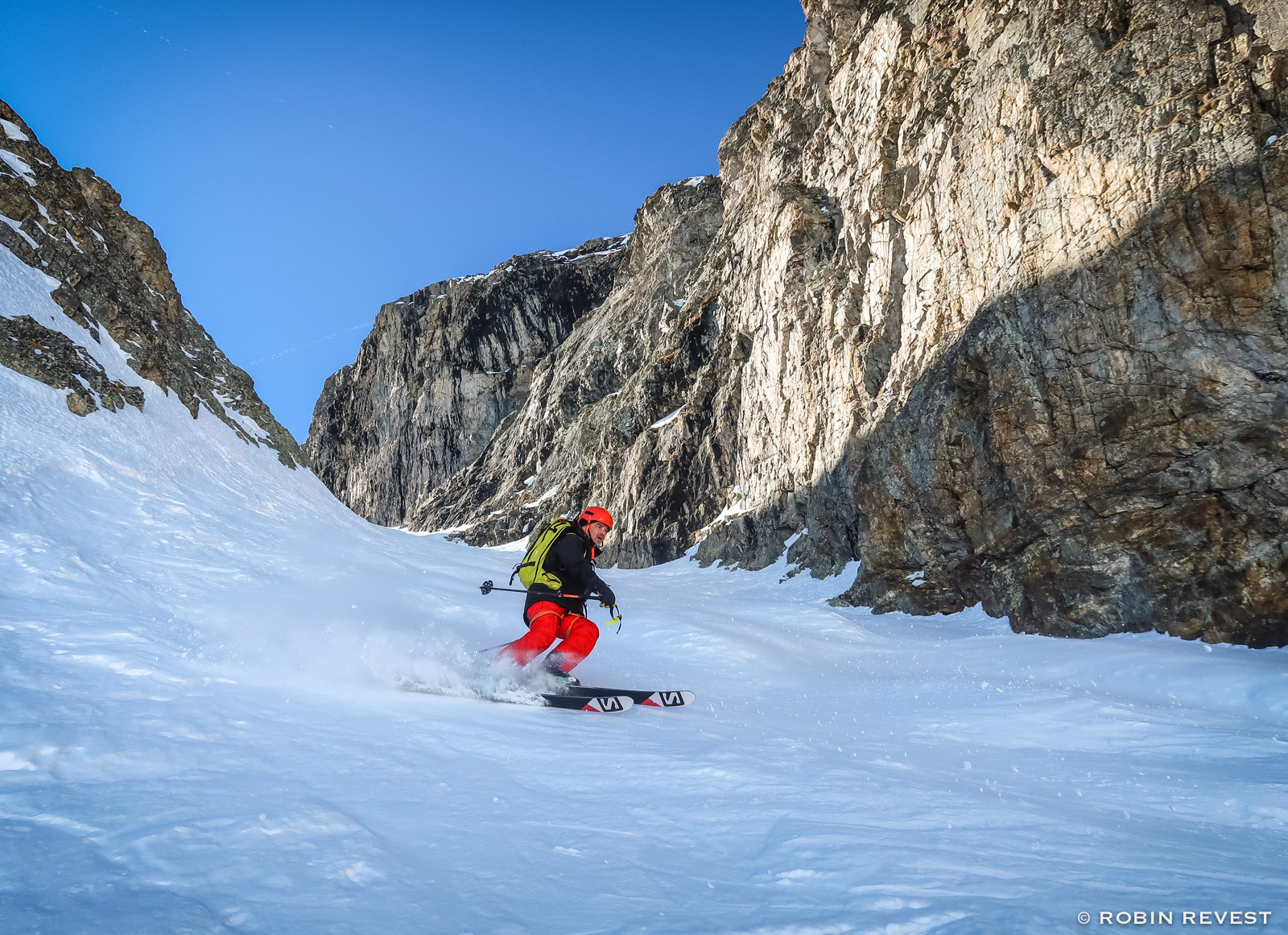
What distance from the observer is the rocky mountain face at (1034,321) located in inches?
383

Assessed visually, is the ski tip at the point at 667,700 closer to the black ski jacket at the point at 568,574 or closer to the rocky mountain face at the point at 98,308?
the black ski jacket at the point at 568,574

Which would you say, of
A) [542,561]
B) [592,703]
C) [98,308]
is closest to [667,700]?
[592,703]

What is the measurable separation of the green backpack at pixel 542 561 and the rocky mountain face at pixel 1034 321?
938cm

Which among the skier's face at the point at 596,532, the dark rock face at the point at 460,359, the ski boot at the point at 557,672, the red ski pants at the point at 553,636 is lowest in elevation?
the ski boot at the point at 557,672

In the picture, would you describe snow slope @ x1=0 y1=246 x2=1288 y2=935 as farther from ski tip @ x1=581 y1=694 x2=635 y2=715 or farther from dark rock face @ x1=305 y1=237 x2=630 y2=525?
dark rock face @ x1=305 y1=237 x2=630 y2=525

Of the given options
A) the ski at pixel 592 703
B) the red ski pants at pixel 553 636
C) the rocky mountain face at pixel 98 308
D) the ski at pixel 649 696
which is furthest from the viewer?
the rocky mountain face at pixel 98 308

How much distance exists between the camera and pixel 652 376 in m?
43.4

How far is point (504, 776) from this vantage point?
325cm

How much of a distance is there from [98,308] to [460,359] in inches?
2677

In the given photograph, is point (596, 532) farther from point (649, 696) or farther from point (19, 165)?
point (19, 165)

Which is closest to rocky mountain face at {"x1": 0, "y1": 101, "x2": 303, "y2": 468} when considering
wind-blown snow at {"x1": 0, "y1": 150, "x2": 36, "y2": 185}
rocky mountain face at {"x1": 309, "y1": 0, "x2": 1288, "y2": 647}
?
wind-blown snow at {"x1": 0, "y1": 150, "x2": 36, "y2": 185}

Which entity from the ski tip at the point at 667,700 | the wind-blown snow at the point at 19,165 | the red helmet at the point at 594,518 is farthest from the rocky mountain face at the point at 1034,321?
the wind-blown snow at the point at 19,165

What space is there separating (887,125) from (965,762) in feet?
74.7

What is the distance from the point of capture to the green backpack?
22.4 ft
